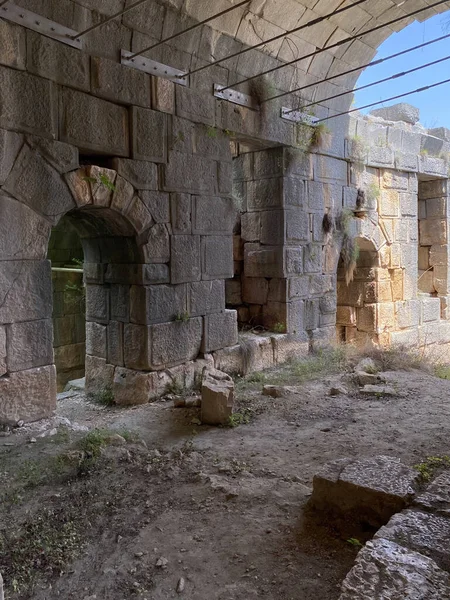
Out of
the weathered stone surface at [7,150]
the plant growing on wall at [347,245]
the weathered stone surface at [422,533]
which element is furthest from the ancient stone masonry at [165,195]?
the weathered stone surface at [422,533]

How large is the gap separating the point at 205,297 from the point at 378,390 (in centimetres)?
200

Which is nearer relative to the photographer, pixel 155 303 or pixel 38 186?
pixel 38 186

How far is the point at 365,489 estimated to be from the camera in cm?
253

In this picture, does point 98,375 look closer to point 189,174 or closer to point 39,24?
point 189,174

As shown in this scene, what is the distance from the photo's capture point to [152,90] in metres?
4.73

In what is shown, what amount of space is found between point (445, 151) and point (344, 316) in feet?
11.6

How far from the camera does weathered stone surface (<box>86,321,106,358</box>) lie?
5230 millimetres

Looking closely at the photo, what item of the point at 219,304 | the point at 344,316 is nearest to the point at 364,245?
the point at 344,316

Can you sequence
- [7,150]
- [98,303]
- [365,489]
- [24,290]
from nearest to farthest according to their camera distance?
[365,489] → [7,150] → [24,290] → [98,303]

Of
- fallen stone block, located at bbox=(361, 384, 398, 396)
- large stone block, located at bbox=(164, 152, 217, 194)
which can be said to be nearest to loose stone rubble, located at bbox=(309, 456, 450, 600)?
fallen stone block, located at bbox=(361, 384, 398, 396)

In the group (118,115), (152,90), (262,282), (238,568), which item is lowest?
(238,568)

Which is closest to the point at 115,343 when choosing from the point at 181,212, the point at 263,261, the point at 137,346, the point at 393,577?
the point at 137,346

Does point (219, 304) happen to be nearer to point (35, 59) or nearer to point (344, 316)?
Result: point (35, 59)

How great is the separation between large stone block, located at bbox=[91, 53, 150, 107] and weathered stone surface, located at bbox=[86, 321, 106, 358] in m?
2.22
